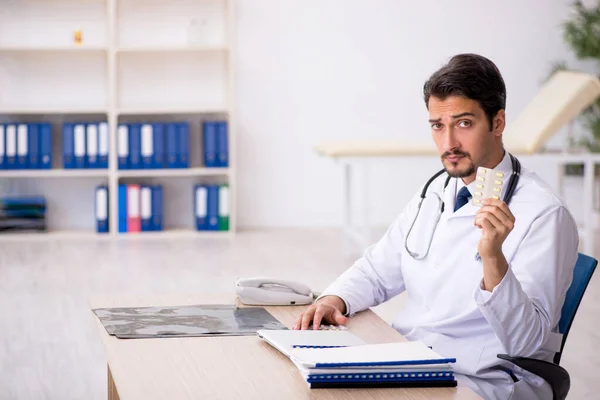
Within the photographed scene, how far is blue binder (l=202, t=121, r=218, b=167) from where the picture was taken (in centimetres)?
643

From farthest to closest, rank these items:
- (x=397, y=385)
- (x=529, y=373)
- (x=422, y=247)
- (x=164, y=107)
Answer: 1. (x=164, y=107)
2. (x=422, y=247)
3. (x=529, y=373)
4. (x=397, y=385)

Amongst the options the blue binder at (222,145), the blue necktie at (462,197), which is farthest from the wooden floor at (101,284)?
the blue necktie at (462,197)

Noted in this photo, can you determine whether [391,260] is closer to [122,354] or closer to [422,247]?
[422,247]

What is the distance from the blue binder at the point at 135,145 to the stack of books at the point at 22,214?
27.8 inches

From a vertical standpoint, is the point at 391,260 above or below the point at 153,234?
above

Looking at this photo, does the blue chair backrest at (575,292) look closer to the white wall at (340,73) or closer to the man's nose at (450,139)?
the man's nose at (450,139)

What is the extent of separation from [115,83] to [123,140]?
39 cm

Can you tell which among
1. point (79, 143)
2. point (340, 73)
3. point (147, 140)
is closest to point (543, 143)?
point (340, 73)

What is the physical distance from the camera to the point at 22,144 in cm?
631

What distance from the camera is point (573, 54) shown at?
686cm

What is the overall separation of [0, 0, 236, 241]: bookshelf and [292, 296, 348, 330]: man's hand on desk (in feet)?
14.9

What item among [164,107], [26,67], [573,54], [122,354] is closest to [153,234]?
[164,107]

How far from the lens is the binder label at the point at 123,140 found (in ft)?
20.7

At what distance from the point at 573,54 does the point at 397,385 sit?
595 cm
